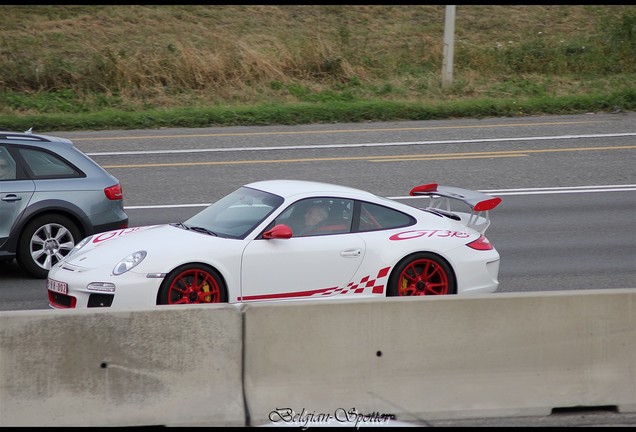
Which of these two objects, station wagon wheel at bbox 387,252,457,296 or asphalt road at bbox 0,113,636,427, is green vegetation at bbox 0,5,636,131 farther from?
station wagon wheel at bbox 387,252,457,296

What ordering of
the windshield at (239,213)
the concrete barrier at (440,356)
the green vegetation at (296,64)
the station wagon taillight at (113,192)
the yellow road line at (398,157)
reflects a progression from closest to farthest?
the concrete barrier at (440,356), the windshield at (239,213), the station wagon taillight at (113,192), the yellow road line at (398,157), the green vegetation at (296,64)

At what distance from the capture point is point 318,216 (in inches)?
375

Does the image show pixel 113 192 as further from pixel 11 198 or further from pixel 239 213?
pixel 239 213

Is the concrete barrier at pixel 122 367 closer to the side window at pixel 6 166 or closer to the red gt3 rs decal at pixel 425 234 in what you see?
the red gt3 rs decal at pixel 425 234

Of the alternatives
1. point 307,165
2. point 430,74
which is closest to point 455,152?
point 307,165

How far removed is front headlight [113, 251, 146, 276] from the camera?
8820 millimetres

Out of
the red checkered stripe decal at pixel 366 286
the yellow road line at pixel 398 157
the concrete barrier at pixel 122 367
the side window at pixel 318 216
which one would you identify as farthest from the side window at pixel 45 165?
the yellow road line at pixel 398 157

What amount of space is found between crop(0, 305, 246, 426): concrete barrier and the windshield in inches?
113

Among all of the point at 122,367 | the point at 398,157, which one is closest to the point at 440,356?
the point at 122,367

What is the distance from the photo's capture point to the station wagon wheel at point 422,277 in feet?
31.1

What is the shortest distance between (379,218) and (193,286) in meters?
2.08

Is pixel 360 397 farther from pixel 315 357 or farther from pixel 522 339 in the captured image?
pixel 522 339

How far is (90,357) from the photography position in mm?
6301

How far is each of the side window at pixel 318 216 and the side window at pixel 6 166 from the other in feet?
12.7
